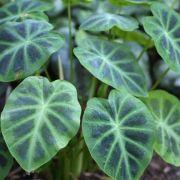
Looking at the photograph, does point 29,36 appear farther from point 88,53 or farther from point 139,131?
point 139,131

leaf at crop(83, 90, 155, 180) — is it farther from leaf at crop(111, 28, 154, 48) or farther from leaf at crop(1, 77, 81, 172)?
leaf at crop(111, 28, 154, 48)

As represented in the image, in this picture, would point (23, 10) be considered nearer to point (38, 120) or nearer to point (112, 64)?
point (112, 64)

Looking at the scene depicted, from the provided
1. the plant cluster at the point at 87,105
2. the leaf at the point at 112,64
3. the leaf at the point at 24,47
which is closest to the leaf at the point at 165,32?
the plant cluster at the point at 87,105

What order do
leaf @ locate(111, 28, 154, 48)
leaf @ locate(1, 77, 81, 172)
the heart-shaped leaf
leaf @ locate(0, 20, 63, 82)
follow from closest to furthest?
leaf @ locate(1, 77, 81, 172) → leaf @ locate(0, 20, 63, 82) → the heart-shaped leaf → leaf @ locate(111, 28, 154, 48)

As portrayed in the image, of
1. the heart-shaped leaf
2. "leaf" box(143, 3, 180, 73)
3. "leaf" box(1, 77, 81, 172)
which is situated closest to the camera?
"leaf" box(1, 77, 81, 172)

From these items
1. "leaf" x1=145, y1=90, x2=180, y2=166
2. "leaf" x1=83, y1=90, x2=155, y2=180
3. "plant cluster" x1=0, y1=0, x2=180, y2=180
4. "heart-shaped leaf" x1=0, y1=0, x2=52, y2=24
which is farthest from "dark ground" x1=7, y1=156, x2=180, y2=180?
"heart-shaped leaf" x1=0, y1=0, x2=52, y2=24

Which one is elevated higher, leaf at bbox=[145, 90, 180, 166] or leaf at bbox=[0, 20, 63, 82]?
leaf at bbox=[0, 20, 63, 82]

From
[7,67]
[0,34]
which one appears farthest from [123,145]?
[0,34]
